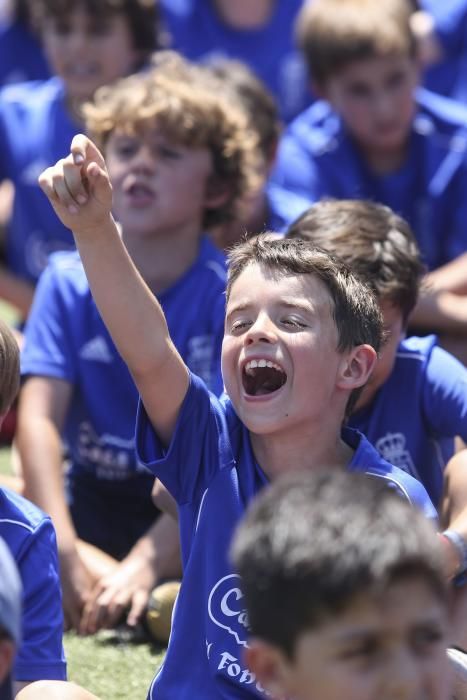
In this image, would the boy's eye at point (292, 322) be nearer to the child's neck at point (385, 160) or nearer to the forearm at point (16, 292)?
the child's neck at point (385, 160)

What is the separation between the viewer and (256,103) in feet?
12.4

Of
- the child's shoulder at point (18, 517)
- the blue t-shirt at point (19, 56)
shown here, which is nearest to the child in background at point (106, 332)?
the child's shoulder at point (18, 517)

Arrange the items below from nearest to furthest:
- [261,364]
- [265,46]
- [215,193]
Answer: [261,364] → [215,193] → [265,46]

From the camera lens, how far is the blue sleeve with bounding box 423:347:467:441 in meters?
2.54

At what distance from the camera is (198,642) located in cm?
201

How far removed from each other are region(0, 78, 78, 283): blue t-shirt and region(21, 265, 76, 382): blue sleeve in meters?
0.94

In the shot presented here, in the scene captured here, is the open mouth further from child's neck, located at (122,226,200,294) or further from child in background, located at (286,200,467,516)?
child's neck, located at (122,226,200,294)

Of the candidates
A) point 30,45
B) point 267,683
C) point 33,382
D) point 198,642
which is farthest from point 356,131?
point 267,683

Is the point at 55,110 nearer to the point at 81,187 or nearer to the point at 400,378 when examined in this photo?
the point at 400,378

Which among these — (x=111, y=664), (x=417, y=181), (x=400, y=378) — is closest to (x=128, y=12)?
(x=417, y=181)

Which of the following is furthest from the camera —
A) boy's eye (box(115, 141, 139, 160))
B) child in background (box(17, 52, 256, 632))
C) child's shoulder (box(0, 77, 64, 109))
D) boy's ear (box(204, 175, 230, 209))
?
child's shoulder (box(0, 77, 64, 109))

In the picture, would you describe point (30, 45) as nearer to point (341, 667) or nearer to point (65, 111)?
point (65, 111)

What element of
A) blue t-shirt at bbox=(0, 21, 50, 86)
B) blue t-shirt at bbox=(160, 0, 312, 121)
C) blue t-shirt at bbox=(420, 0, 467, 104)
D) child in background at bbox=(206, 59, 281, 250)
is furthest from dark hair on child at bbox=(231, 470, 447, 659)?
blue t-shirt at bbox=(0, 21, 50, 86)

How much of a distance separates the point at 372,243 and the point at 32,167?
178cm
